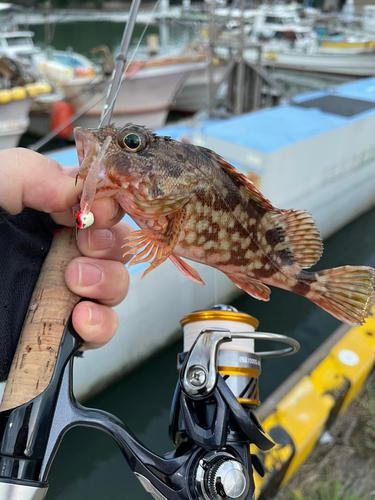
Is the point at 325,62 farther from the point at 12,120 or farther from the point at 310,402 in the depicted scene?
the point at 310,402

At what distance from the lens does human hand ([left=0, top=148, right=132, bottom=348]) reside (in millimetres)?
1493

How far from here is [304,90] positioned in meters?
20.8

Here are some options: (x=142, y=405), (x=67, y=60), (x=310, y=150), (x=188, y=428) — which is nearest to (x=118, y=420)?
(x=188, y=428)

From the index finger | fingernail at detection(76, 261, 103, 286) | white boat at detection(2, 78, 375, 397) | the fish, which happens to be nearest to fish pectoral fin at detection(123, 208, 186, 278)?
the fish

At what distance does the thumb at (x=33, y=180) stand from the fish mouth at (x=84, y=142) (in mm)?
336

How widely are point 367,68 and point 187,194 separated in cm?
2382

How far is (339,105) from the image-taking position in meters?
7.03

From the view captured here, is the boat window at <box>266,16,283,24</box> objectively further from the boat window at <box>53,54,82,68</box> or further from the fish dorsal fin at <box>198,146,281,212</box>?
Result: the fish dorsal fin at <box>198,146,281,212</box>

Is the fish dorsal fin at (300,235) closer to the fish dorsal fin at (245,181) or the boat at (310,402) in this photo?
the fish dorsal fin at (245,181)

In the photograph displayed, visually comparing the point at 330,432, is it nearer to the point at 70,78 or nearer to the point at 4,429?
the point at 4,429

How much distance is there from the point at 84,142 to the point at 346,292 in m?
1.08

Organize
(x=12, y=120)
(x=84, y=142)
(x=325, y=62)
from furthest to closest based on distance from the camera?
1. (x=325, y=62)
2. (x=12, y=120)
3. (x=84, y=142)

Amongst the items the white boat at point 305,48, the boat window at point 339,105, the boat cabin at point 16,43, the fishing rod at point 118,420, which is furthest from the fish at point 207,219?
the white boat at point 305,48

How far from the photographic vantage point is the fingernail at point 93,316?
1.56 m
